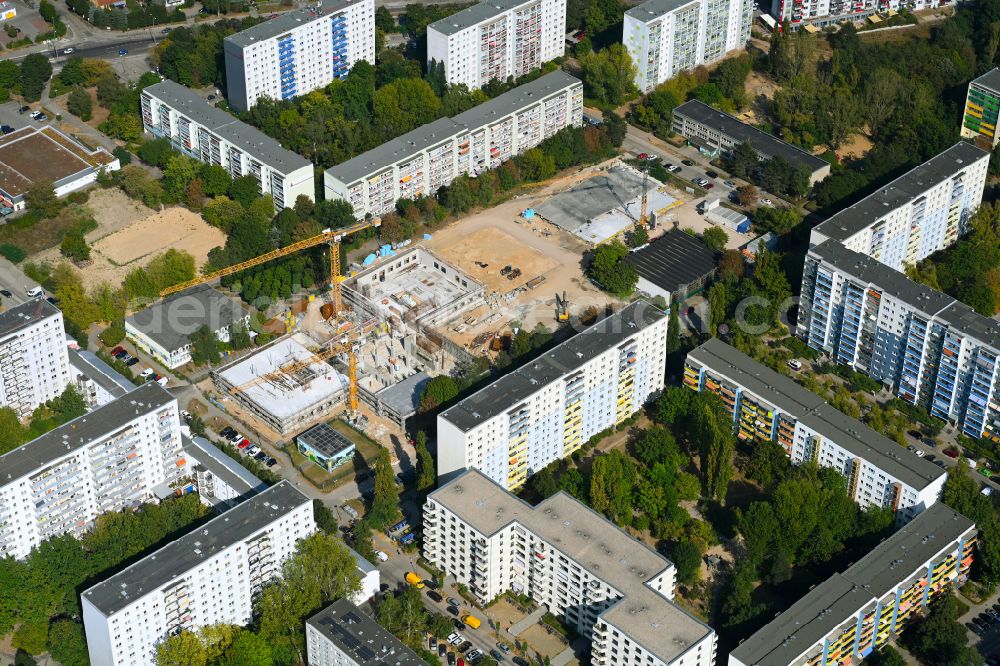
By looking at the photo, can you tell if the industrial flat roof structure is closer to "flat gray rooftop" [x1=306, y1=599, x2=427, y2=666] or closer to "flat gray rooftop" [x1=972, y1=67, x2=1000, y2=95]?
"flat gray rooftop" [x1=972, y1=67, x2=1000, y2=95]

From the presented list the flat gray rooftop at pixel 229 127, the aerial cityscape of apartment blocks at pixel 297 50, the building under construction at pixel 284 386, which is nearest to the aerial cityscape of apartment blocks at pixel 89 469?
the building under construction at pixel 284 386

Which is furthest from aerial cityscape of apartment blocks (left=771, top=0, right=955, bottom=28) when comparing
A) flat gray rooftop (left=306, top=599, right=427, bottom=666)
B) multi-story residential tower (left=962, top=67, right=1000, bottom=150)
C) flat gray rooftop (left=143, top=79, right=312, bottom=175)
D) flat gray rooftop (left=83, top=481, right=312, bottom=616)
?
flat gray rooftop (left=306, top=599, right=427, bottom=666)

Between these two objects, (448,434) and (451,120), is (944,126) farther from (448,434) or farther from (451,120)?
(448,434)

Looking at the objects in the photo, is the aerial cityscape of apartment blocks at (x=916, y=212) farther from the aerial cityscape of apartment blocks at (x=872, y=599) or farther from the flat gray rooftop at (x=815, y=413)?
the aerial cityscape of apartment blocks at (x=872, y=599)

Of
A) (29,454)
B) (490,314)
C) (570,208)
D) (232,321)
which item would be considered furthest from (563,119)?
(29,454)

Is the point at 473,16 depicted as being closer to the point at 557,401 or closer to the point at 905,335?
the point at 557,401
